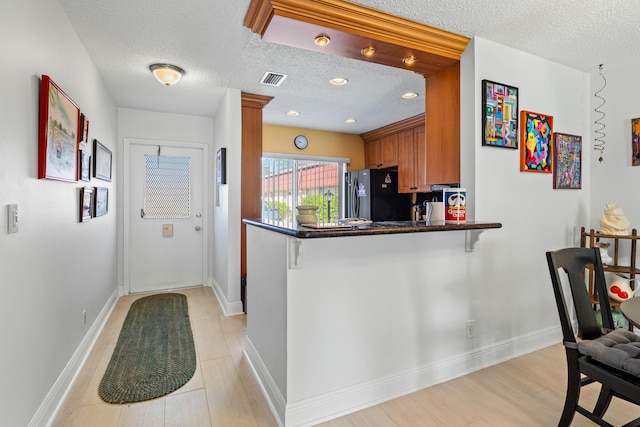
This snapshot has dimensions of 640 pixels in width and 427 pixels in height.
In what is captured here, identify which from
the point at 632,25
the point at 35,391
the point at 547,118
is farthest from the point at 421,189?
the point at 35,391

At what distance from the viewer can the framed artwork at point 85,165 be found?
7.94ft

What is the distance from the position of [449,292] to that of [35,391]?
93.4 inches

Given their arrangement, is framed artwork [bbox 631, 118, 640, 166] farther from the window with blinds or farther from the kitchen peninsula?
the window with blinds

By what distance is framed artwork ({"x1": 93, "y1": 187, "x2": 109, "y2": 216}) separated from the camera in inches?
116

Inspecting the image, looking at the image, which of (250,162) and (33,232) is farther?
(250,162)

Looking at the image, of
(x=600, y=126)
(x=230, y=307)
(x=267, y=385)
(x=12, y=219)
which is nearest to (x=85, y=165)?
(x=12, y=219)

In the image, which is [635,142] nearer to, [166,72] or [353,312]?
[353,312]

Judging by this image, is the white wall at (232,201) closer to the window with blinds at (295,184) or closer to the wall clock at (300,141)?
the window with blinds at (295,184)

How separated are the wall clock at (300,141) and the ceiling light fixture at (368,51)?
3056 mm

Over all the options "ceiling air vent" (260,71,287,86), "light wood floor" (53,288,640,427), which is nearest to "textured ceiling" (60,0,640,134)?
"ceiling air vent" (260,71,287,86)

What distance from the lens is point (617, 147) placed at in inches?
114

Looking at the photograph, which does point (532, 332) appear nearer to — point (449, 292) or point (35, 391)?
point (449, 292)

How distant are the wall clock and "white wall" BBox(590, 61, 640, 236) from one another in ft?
11.8

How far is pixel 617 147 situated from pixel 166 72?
4.01m
